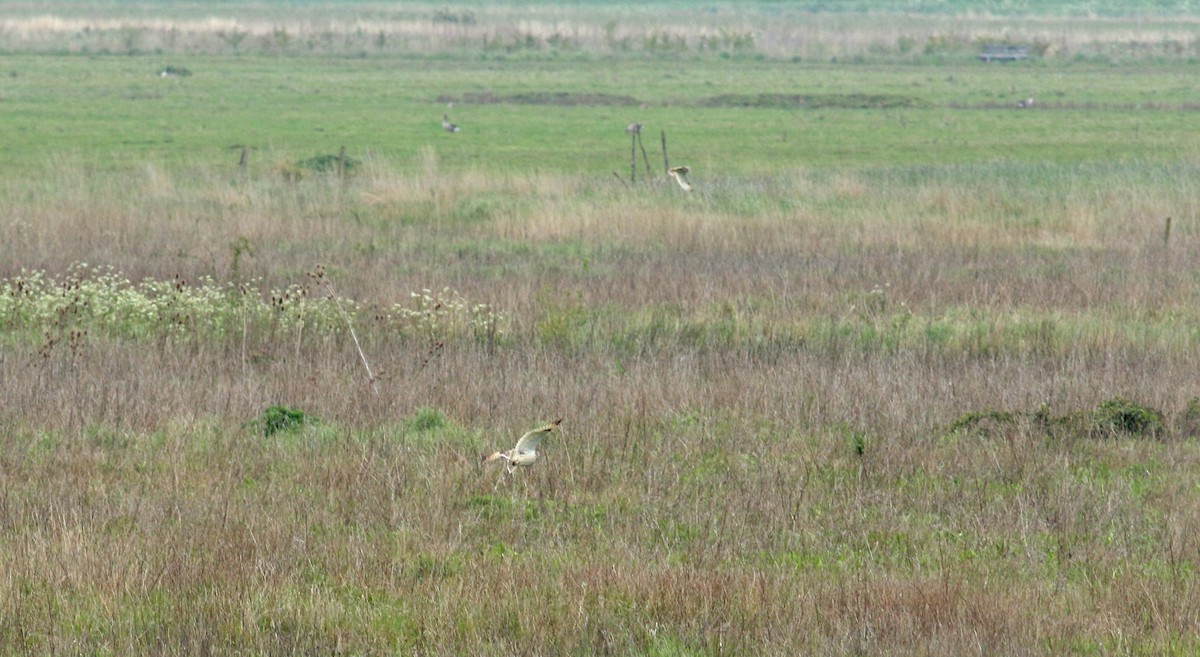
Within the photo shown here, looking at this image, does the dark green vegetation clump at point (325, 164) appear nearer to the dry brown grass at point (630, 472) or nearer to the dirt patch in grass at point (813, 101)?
the dry brown grass at point (630, 472)

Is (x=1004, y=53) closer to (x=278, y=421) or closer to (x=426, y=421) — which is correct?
(x=426, y=421)

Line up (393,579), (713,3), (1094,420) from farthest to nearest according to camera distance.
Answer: (713,3) < (1094,420) < (393,579)

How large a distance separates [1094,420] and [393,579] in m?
5.12

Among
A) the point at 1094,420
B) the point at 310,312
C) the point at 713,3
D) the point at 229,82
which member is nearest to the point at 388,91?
the point at 229,82

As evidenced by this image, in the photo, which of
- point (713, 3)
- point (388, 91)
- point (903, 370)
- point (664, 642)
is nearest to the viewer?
point (664, 642)

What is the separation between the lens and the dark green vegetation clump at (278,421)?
9.40m

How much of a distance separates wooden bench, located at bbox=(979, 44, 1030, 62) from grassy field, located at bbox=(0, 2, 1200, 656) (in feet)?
148

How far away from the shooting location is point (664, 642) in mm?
5898

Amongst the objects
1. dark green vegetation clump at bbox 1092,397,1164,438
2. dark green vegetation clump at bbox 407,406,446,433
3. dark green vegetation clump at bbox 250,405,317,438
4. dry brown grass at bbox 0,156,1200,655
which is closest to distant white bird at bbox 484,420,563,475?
dry brown grass at bbox 0,156,1200,655

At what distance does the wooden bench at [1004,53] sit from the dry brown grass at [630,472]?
58.2 meters

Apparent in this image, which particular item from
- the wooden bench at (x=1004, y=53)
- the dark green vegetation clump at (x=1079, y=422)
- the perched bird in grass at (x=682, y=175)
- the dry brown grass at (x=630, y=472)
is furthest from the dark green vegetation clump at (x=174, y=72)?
the dark green vegetation clump at (x=1079, y=422)

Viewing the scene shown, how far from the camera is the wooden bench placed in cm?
7294

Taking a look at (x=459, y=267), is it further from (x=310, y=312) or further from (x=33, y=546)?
(x=33, y=546)

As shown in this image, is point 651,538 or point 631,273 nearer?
point 651,538
